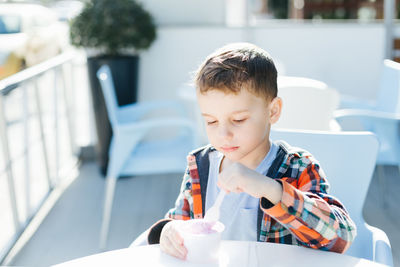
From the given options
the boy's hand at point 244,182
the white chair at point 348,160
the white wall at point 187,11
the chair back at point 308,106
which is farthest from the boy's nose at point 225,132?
the white wall at point 187,11

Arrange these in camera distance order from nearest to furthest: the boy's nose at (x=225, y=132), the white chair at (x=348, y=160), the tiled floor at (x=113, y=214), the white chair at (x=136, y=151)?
the boy's nose at (x=225, y=132), the white chair at (x=348, y=160), the white chair at (x=136, y=151), the tiled floor at (x=113, y=214)

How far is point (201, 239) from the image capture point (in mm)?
802

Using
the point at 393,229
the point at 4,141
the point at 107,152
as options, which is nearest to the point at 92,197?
the point at 107,152

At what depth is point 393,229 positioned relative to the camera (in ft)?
8.90

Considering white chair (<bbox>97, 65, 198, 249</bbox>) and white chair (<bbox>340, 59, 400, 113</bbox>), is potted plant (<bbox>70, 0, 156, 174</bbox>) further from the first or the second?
white chair (<bbox>340, 59, 400, 113</bbox>)

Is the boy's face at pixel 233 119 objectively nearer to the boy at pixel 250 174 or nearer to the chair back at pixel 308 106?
the boy at pixel 250 174

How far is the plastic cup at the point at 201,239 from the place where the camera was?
80cm

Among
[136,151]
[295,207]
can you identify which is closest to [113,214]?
[136,151]

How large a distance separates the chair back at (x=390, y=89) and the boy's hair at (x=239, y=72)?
178cm

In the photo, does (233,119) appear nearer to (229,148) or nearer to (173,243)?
(229,148)

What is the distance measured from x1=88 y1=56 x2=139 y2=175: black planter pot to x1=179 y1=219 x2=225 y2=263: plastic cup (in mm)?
2753

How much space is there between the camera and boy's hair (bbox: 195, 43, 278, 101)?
1.00 metres

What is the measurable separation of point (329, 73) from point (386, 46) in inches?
19.5

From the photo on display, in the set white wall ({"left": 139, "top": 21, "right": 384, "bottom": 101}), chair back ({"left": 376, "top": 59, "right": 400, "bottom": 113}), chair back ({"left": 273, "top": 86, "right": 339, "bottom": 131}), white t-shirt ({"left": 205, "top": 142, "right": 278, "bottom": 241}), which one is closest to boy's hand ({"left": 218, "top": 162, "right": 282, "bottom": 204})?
white t-shirt ({"left": 205, "top": 142, "right": 278, "bottom": 241})
